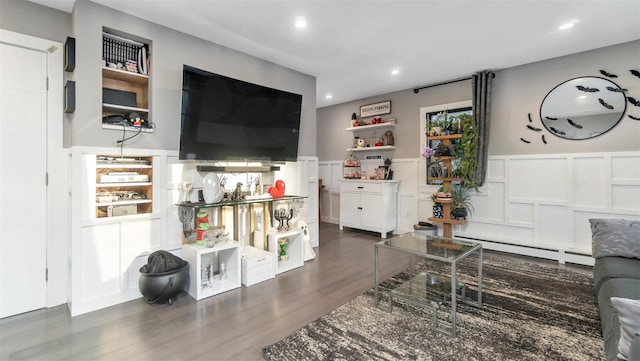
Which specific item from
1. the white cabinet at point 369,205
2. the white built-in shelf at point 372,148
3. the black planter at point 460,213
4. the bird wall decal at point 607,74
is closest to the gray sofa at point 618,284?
the black planter at point 460,213

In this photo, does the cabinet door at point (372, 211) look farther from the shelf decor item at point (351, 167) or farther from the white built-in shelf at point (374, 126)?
the white built-in shelf at point (374, 126)

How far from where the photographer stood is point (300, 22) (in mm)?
2771

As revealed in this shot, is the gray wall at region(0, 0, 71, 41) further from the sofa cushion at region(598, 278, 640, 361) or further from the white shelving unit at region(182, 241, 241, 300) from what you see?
the sofa cushion at region(598, 278, 640, 361)

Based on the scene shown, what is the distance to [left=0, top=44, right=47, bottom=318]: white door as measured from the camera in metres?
2.31

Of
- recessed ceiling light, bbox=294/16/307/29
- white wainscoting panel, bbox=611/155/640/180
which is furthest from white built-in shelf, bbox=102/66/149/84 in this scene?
white wainscoting panel, bbox=611/155/640/180

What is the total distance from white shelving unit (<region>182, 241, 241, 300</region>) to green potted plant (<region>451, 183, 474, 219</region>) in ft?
10.2

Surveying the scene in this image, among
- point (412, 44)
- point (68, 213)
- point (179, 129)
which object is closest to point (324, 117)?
point (412, 44)

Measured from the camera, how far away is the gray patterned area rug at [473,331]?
1811 mm

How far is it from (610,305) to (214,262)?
3.18 meters

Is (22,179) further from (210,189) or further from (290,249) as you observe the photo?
(290,249)

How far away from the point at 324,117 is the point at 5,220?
17.1ft

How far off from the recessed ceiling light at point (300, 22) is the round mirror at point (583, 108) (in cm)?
330

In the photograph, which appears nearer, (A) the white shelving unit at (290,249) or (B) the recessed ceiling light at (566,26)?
(B) the recessed ceiling light at (566,26)

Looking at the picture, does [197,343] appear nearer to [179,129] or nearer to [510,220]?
[179,129]
